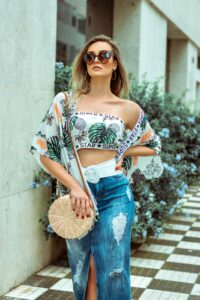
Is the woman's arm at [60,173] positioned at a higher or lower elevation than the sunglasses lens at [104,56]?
lower

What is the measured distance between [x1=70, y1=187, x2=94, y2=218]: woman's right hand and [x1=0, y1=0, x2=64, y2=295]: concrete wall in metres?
1.69

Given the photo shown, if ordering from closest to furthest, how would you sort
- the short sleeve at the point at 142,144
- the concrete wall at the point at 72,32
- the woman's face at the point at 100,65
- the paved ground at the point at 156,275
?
the woman's face at the point at 100,65
the short sleeve at the point at 142,144
the paved ground at the point at 156,275
the concrete wall at the point at 72,32

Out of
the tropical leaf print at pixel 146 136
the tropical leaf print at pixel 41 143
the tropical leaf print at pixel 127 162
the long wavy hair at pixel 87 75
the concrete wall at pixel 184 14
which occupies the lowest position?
the tropical leaf print at pixel 127 162

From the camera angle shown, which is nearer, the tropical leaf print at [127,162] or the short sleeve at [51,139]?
the short sleeve at [51,139]

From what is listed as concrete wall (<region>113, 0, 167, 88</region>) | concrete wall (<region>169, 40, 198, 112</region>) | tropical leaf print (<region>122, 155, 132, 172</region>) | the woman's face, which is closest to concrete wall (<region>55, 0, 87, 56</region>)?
concrete wall (<region>113, 0, 167, 88</region>)

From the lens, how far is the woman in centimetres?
288

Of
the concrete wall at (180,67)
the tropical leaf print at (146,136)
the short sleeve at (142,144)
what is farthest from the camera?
the concrete wall at (180,67)

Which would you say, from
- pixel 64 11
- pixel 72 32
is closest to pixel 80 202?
pixel 64 11

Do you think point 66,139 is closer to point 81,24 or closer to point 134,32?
point 134,32

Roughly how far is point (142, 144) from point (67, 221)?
769 mm

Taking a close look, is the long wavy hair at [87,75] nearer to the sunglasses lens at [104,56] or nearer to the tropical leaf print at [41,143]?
the sunglasses lens at [104,56]

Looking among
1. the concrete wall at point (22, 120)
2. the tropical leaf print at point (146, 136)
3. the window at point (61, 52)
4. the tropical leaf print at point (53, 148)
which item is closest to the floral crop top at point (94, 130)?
the tropical leaf print at point (53, 148)

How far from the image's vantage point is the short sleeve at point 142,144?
10.4ft

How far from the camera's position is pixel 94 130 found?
9.48 feet
